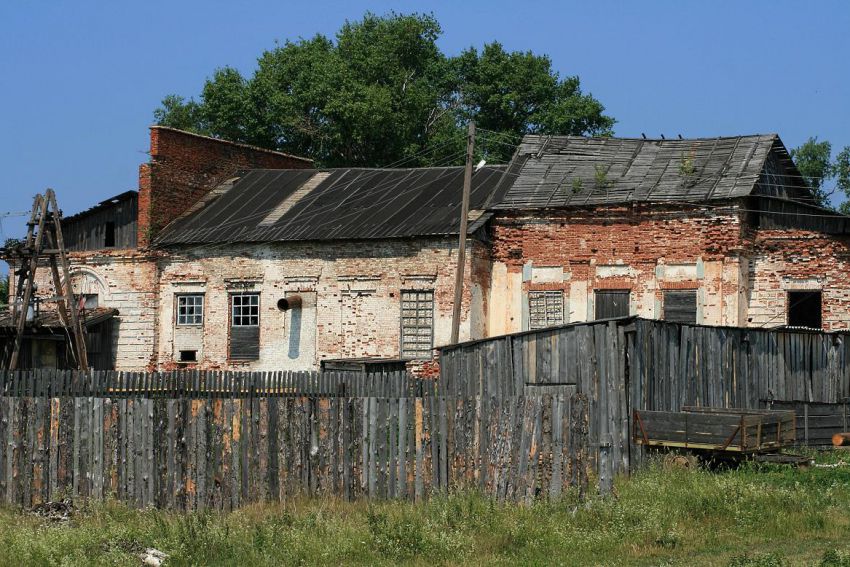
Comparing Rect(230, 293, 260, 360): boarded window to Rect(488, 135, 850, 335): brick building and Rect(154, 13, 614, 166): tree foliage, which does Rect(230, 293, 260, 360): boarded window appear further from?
Rect(154, 13, 614, 166): tree foliage

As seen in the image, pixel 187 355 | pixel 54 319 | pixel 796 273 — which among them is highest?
pixel 796 273

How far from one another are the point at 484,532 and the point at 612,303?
643 inches

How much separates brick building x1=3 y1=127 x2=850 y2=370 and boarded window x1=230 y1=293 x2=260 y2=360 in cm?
4

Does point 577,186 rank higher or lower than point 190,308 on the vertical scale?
higher

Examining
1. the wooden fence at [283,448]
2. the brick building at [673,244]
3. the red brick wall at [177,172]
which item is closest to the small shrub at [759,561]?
the wooden fence at [283,448]

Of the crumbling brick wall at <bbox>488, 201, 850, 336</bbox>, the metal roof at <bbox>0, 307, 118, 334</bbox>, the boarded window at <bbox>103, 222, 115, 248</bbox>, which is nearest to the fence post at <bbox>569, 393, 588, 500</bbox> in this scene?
the crumbling brick wall at <bbox>488, 201, 850, 336</bbox>

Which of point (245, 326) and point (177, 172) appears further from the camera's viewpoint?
point (177, 172)

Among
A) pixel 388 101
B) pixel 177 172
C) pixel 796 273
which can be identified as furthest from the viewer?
pixel 388 101

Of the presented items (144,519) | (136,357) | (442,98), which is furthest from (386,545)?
(442,98)

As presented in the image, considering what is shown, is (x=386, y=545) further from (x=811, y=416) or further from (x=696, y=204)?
(x=696, y=204)

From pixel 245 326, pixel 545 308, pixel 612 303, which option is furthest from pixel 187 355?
pixel 612 303

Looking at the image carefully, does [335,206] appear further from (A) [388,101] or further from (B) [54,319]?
(A) [388,101]

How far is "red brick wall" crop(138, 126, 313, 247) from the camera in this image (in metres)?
32.9

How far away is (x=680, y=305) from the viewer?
1087 inches
